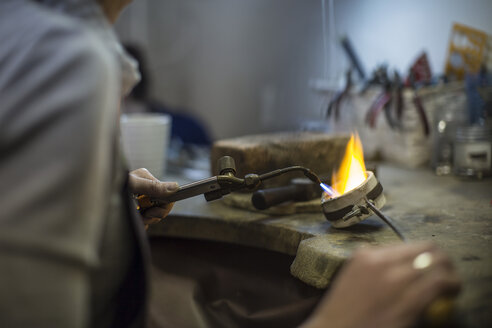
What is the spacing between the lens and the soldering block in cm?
129

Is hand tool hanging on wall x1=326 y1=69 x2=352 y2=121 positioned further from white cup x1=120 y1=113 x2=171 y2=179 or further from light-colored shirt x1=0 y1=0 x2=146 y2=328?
light-colored shirt x1=0 y1=0 x2=146 y2=328

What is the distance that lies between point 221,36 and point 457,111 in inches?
69.7

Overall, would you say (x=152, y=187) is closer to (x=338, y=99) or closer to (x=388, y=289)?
(x=388, y=289)

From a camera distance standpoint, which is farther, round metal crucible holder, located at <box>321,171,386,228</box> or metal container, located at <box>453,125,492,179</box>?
metal container, located at <box>453,125,492,179</box>

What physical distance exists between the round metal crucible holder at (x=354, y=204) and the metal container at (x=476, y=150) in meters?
0.69

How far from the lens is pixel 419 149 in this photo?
5.72 ft

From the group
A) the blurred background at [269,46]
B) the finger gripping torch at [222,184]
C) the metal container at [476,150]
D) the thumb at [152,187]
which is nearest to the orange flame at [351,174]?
the finger gripping torch at [222,184]

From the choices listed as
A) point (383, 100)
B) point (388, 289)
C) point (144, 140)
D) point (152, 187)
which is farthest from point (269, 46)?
point (388, 289)

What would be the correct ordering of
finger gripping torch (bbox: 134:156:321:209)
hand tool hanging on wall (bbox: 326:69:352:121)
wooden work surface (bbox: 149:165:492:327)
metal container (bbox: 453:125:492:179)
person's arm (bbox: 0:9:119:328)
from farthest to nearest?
hand tool hanging on wall (bbox: 326:69:352:121)
metal container (bbox: 453:125:492:179)
finger gripping torch (bbox: 134:156:321:209)
wooden work surface (bbox: 149:165:492:327)
person's arm (bbox: 0:9:119:328)

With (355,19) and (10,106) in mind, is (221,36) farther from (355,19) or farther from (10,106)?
(10,106)

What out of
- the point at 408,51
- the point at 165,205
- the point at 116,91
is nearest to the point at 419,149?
the point at 408,51

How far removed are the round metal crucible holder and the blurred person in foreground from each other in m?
0.37

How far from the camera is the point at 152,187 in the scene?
3.15 ft

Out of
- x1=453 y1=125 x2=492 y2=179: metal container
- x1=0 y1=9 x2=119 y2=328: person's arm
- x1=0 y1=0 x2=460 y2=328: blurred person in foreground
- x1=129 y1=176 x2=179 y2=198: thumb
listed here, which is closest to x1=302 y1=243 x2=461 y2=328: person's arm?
x1=0 y1=0 x2=460 y2=328: blurred person in foreground
